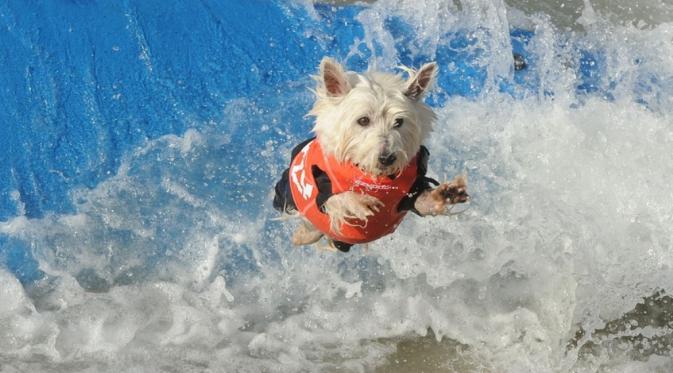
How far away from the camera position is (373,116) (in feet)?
12.9

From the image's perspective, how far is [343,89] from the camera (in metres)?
4.12

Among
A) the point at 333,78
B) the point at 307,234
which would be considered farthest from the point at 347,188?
the point at 307,234

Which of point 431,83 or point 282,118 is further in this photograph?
point 282,118

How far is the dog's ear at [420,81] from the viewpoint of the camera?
409cm

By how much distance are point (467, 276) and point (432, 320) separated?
0.49 m

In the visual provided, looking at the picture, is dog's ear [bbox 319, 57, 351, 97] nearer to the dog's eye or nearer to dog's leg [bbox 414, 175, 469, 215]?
the dog's eye

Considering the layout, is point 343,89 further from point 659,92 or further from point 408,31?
point 659,92

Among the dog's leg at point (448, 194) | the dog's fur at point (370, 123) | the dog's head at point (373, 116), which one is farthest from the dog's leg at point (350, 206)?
the dog's leg at point (448, 194)

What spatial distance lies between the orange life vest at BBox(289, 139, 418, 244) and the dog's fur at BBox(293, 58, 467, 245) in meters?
0.05

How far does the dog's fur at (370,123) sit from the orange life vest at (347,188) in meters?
0.05

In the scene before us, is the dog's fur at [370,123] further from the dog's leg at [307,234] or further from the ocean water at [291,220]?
the ocean water at [291,220]

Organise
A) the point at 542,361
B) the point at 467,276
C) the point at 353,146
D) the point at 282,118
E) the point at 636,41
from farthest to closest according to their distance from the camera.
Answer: the point at 636,41, the point at 282,118, the point at 467,276, the point at 542,361, the point at 353,146

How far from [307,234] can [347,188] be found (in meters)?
0.87

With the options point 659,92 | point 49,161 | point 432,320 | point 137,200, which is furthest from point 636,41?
point 49,161
